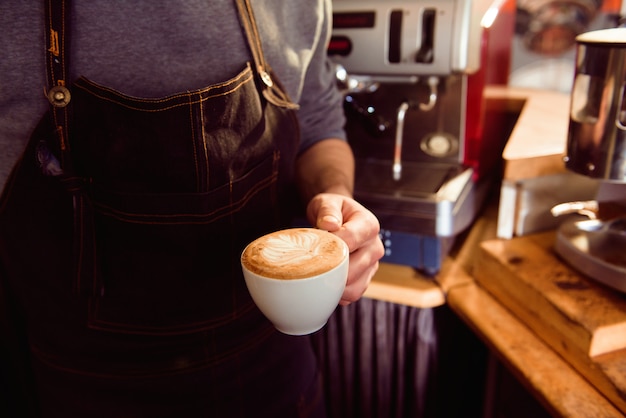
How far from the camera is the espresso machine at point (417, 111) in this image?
1193 mm

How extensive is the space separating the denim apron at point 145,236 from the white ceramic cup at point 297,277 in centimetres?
18

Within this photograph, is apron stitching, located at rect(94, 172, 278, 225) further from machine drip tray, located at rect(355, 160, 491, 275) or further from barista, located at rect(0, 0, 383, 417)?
machine drip tray, located at rect(355, 160, 491, 275)

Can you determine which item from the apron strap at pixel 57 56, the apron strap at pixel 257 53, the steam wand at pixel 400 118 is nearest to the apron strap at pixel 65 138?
the apron strap at pixel 57 56

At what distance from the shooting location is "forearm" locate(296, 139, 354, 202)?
3.27ft

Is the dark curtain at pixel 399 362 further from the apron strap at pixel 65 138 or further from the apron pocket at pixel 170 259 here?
the apron strap at pixel 65 138

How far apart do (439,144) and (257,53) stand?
0.68 metres

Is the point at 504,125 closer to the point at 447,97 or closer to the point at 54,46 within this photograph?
the point at 447,97

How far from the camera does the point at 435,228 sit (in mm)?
1182

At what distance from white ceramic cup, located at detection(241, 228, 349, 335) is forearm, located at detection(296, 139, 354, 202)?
0.31 metres

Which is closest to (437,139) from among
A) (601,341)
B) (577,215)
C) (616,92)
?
(577,215)

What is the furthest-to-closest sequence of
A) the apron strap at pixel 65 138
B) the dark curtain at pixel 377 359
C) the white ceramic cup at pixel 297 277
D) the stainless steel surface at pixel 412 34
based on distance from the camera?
the dark curtain at pixel 377 359 < the stainless steel surface at pixel 412 34 < the apron strap at pixel 65 138 < the white ceramic cup at pixel 297 277

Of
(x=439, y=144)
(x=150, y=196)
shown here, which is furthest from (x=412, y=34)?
(x=150, y=196)

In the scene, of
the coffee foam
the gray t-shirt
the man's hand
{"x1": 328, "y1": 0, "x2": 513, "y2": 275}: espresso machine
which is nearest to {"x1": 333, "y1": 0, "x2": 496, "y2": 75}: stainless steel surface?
{"x1": 328, "y1": 0, "x2": 513, "y2": 275}: espresso machine

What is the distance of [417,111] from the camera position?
1.39 m
